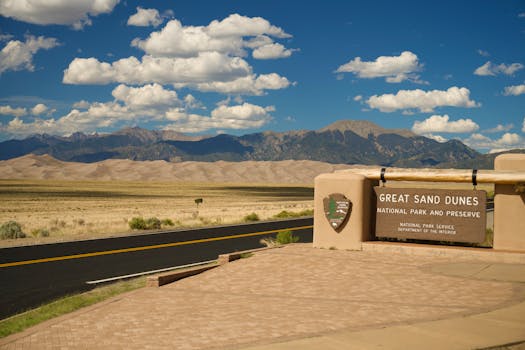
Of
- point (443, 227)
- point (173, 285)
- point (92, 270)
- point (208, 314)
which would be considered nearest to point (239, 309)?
point (208, 314)

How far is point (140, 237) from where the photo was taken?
80.9 ft

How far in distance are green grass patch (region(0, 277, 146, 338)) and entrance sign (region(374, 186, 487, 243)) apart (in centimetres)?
759

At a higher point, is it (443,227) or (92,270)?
(443,227)

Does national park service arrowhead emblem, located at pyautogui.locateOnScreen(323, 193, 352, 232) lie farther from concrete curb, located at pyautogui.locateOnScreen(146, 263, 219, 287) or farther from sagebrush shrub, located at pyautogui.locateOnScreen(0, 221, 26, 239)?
sagebrush shrub, located at pyautogui.locateOnScreen(0, 221, 26, 239)

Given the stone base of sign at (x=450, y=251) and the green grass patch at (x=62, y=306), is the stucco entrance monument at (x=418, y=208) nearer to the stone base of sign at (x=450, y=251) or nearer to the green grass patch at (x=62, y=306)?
the stone base of sign at (x=450, y=251)

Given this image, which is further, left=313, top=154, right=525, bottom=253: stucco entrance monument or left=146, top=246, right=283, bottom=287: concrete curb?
left=313, top=154, right=525, bottom=253: stucco entrance monument

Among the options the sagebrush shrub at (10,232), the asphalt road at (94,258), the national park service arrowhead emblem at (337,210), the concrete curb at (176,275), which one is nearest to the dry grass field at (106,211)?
the sagebrush shrub at (10,232)

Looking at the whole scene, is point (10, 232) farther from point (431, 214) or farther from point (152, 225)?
point (431, 214)

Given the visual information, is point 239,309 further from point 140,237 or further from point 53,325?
point 140,237

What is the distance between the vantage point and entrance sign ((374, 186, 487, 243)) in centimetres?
1576

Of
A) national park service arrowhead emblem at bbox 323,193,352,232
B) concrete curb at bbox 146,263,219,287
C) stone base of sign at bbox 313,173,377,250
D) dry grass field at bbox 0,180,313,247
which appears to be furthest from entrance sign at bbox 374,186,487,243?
dry grass field at bbox 0,180,313,247

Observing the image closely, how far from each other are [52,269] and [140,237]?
8823 mm

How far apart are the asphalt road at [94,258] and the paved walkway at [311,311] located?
280 centimetres

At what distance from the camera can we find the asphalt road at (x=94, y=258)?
1299 centimetres
